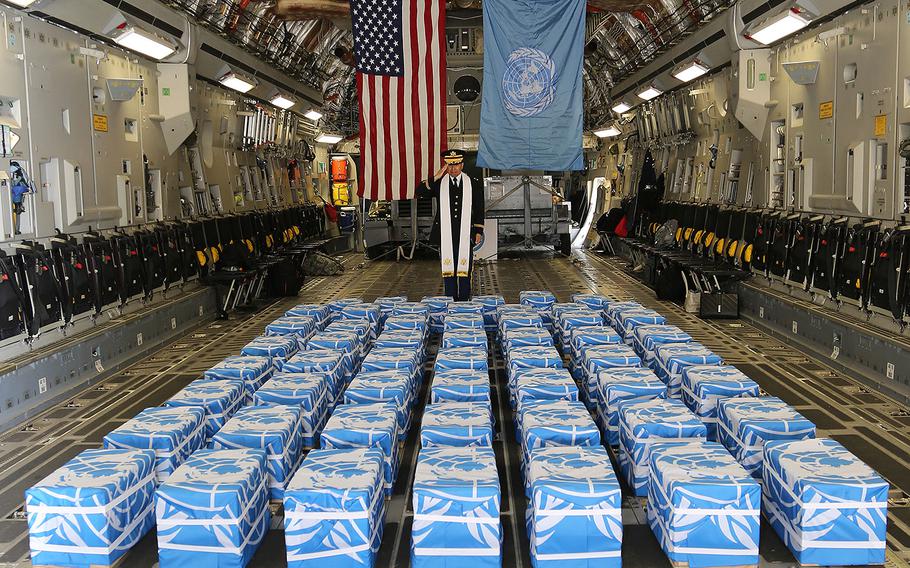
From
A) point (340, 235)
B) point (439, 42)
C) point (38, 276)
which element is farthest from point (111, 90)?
point (340, 235)

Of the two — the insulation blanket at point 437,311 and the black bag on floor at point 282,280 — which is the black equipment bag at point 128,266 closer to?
the insulation blanket at point 437,311

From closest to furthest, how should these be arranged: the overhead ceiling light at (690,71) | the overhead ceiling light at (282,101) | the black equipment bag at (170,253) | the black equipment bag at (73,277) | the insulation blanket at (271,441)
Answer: the insulation blanket at (271,441), the black equipment bag at (73,277), the black equipment bag at (170,253), the overhead ceiling light at (690,71), the overhead ceiling light at (282,101)

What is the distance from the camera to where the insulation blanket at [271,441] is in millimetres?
4121

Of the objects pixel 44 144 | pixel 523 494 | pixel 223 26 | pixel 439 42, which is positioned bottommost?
pixel 523 494

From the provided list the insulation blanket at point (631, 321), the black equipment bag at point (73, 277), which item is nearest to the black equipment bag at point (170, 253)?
the black equipment bag at point (73, 277)

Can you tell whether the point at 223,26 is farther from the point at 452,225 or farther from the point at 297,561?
the point at 297,561

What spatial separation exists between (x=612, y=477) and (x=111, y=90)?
23.2 ft

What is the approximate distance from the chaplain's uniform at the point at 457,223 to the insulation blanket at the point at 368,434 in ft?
15.6

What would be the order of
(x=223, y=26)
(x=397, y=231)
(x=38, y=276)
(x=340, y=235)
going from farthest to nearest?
(x=340, y=235), (x=397, y=231), (x=223, y=26), (x=38, y=276)

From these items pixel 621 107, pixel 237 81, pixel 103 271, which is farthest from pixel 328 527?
pixel 621 107

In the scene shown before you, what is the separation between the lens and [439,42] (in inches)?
364

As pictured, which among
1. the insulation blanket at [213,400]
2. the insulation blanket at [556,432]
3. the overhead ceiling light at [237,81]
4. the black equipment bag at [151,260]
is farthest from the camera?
the overhead ceiling light at [237,81]

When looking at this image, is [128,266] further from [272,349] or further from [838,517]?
[838,517]

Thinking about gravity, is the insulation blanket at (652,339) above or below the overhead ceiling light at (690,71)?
below
